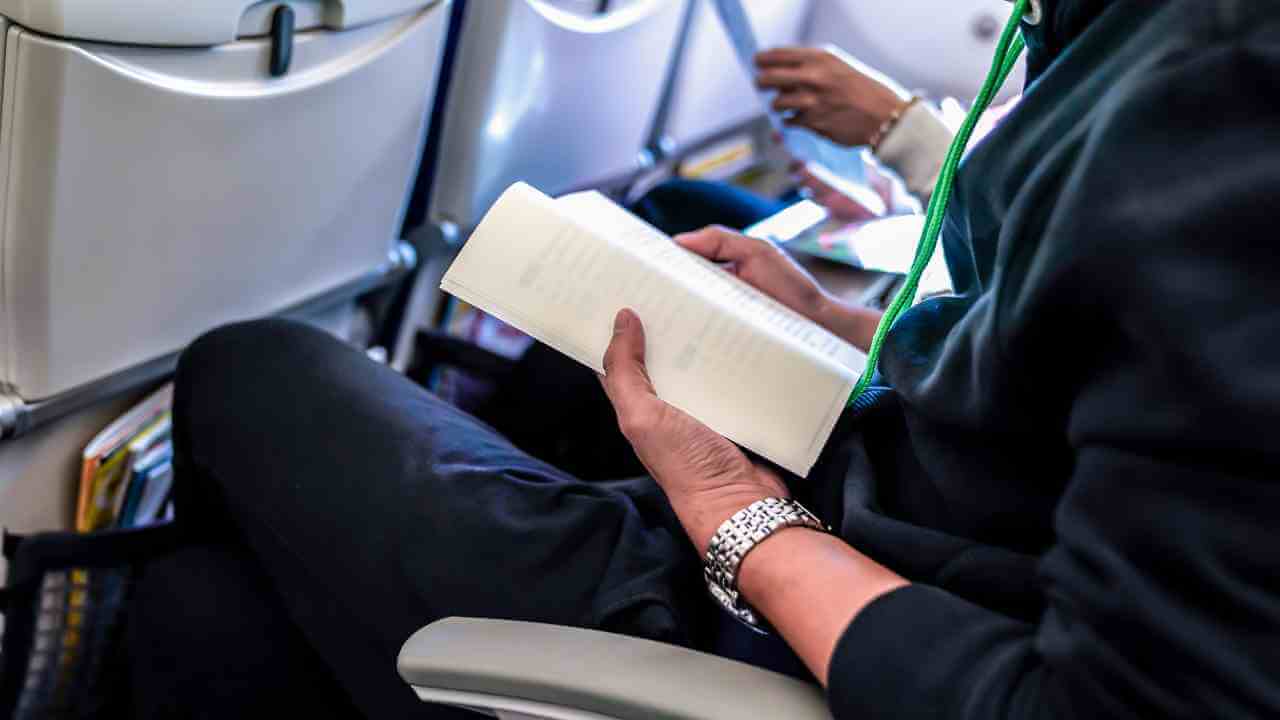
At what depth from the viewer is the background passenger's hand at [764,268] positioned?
35.4 inches

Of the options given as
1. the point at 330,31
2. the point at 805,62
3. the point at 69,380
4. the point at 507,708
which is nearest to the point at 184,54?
the point at 330,31

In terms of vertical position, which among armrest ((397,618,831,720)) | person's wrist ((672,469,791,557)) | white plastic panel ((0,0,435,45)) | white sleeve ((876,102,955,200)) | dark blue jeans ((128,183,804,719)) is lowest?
dark blue jeans ((128,183,804,719))

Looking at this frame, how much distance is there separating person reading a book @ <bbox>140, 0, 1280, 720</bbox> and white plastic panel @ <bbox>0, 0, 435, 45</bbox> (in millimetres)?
221

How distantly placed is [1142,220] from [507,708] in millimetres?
364

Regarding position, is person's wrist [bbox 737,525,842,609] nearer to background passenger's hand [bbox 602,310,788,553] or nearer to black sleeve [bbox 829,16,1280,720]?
background passenger's hand [bbox 602,310,788,553]

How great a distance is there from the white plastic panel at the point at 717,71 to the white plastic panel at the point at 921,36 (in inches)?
2.1

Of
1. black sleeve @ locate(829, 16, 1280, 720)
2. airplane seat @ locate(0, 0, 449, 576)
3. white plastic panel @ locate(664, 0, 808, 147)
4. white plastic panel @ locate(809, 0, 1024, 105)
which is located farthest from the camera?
white plastic panel @ locate(809, 0, 1024, 105)

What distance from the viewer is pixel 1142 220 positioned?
44 centimetres

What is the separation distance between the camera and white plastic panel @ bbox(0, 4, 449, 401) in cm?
79

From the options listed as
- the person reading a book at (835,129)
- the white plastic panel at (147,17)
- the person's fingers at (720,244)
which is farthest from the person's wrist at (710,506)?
the person reading a book at (835,129)

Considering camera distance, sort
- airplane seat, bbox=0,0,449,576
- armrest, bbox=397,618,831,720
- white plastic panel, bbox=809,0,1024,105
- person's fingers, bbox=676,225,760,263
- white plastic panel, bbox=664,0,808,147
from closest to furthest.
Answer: armrest, bbox=397,618,831,720 < airplane seat, bbox=0,0,449,576 < person's fingers, bbox=676,225,760,263 < white plastic panel, bbox=664,0,808,147 < white plastic panel, bbox=809,0,1024,105

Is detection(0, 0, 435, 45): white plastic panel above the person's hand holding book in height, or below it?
above

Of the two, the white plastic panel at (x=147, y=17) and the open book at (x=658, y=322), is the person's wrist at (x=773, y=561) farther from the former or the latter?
the white plastic panel at (x=147, y=17)

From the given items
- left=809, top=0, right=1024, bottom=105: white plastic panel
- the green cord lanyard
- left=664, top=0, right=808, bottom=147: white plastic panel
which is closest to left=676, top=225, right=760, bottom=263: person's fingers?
the green cord lanyard
